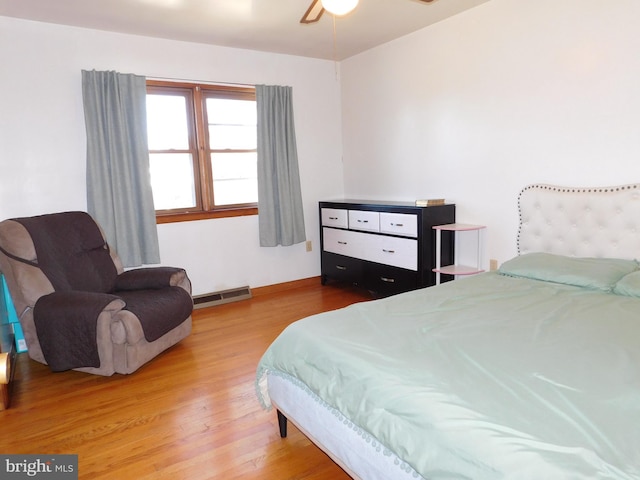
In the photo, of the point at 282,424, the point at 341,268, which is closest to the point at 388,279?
the point at 341,268

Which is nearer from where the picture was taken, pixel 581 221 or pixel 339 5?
pixel 339 5

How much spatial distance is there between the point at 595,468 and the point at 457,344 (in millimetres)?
714

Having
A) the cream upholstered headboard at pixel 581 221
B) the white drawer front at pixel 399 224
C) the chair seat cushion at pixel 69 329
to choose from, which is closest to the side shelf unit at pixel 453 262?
the white drawer front at pixel 399 224

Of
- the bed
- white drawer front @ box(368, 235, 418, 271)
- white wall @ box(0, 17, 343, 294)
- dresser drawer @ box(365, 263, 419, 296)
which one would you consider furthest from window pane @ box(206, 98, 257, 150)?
the bed

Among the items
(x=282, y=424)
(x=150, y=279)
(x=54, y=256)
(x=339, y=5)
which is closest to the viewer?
(x=339, y=5)

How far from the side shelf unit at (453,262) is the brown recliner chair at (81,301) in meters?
2.09

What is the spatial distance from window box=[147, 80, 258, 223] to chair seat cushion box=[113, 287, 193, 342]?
110 cm

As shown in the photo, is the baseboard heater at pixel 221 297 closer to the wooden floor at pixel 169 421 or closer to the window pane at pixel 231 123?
the wooden floor at pixel 169 421

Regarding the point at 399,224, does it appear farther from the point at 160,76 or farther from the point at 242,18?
the point at 160,76

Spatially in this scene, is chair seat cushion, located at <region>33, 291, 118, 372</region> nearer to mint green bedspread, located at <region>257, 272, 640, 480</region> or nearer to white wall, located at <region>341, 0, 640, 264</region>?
mint green bedspread, located at <region>257, 272, 640, 480</region>

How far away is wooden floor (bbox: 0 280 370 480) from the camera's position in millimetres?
1893

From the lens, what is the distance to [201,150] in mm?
4215

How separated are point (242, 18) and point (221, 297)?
2.55 meters
